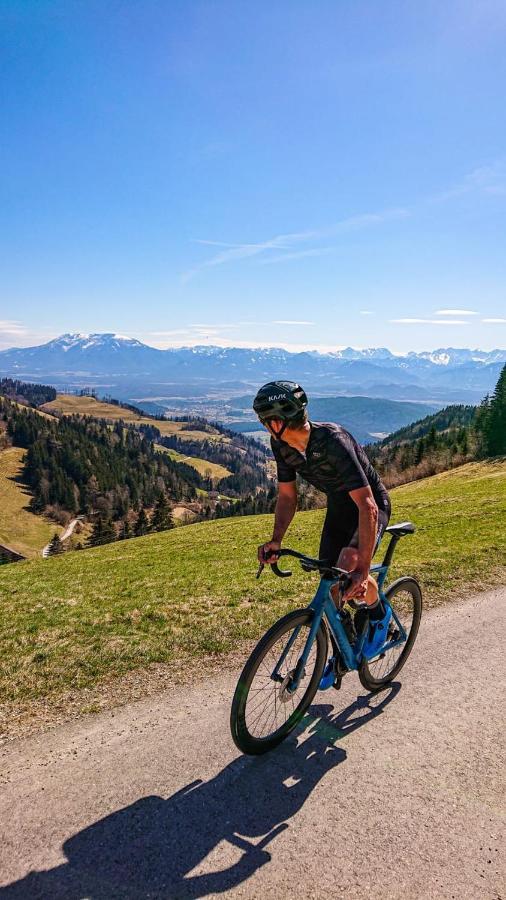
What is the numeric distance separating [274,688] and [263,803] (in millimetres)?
1058

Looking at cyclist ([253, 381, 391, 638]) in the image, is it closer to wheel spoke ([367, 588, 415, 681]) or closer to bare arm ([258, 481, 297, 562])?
bare arm ([258, 481, 297, 562])

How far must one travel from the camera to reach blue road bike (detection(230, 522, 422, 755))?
4.86 m

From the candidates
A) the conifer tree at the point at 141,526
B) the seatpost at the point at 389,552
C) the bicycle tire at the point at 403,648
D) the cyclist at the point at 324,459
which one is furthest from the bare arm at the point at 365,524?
the conifer tree at the point at 141,526

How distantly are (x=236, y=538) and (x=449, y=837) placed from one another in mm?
24468

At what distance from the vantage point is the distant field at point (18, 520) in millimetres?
133625

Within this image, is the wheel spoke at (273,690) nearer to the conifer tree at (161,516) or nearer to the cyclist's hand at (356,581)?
the cyclist's hand at (356,581)

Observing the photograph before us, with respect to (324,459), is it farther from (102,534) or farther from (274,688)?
(102,534)

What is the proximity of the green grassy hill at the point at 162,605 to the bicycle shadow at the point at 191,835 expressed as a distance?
7.52 ft

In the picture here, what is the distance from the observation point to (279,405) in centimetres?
484

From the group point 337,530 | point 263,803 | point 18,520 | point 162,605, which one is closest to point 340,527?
point 337,530

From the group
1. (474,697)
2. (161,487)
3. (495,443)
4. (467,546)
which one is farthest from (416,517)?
(161,487)

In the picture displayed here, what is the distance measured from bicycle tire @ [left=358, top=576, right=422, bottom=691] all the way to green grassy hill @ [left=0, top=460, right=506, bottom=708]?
248 cm

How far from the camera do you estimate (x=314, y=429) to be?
16.6ft

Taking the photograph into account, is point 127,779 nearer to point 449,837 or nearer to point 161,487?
point 449,837
